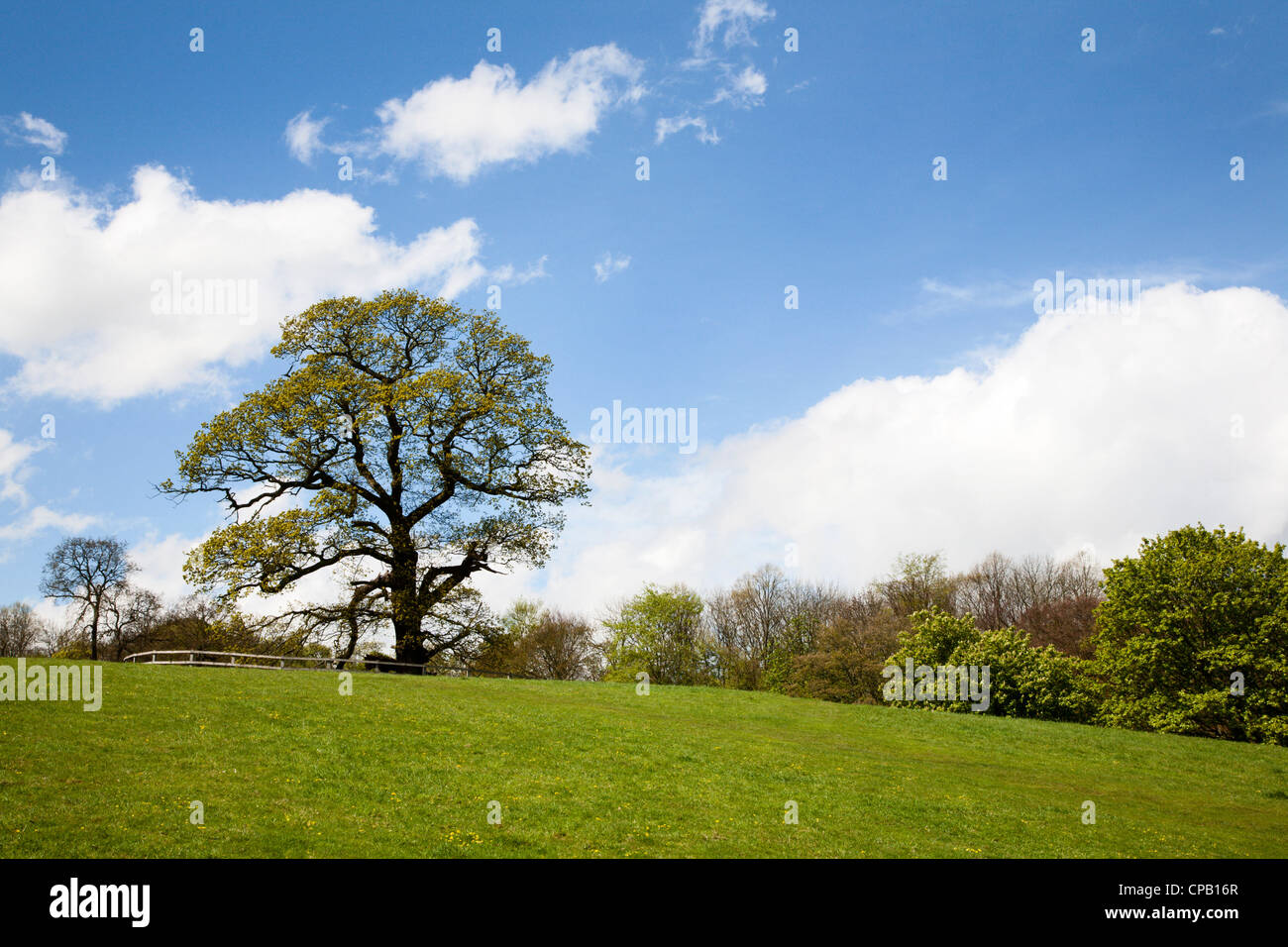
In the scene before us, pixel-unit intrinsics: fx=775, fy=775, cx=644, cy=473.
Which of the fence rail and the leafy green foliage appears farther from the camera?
the leafy green foliage

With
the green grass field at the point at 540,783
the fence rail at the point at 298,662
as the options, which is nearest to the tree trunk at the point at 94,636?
the fence rail at the point at 298,662

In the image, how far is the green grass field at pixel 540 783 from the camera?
12.5 meters

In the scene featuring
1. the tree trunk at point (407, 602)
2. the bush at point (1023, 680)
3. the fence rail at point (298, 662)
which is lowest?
the bush at point (1023, 680)

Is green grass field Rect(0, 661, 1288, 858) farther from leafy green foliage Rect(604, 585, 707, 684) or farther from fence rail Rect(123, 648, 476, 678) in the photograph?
leafy green foliage Rect(604, 585, 707, 684)

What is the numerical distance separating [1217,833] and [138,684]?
27615 mm

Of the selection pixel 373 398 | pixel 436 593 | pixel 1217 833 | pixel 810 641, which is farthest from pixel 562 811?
pixel 810 641

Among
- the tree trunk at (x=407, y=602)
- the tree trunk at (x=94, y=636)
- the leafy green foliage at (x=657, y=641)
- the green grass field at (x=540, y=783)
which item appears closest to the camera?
the green grass field at (x=540, y=783)

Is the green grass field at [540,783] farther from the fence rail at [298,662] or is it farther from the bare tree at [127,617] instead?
the bare tree at [127,617]

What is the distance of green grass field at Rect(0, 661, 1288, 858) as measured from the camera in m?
12.5

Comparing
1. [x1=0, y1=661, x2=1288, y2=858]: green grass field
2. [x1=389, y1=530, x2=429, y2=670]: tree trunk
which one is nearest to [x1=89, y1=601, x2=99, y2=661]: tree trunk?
[x1=389, y1=530, x2=429, y2=670]: tree trunk

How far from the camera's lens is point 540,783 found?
1659 centimetres

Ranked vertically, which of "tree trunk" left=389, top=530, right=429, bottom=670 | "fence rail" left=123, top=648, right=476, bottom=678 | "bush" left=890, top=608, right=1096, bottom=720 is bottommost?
"bush" left=890, top=608, right=1096, bottom=720

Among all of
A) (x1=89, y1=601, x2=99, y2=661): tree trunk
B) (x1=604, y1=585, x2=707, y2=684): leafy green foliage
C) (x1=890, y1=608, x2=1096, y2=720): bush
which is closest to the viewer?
(x1=890, y1=608, x2=1096, y2=720): bush
